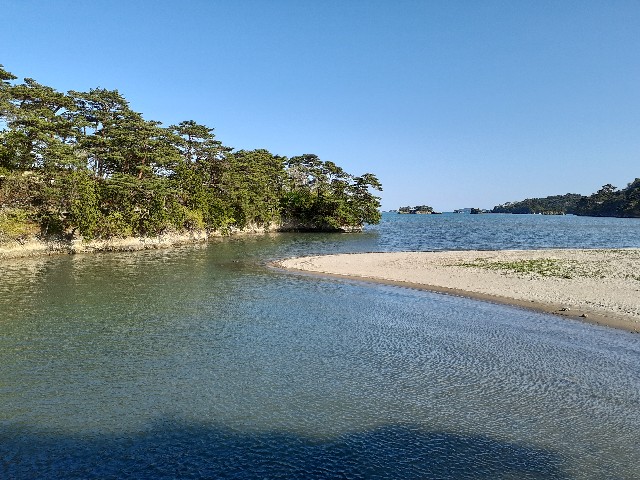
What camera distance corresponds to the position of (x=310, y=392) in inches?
514

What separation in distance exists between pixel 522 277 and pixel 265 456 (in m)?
29.0

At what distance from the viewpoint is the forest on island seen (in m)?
46.7


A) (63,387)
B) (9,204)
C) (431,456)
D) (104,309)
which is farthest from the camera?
(9,204)

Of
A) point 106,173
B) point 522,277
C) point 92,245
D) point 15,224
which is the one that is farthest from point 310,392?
point 106,173

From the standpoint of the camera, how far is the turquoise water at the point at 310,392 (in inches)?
371

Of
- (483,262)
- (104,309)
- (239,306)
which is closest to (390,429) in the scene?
(239,306)

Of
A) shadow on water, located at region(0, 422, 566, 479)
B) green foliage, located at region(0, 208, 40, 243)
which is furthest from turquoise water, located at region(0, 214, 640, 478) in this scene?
green foliage, located at region(0, 208, 40, 243)

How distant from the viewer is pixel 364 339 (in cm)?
1920

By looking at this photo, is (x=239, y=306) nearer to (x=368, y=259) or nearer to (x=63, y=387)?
(x=63, y=387)

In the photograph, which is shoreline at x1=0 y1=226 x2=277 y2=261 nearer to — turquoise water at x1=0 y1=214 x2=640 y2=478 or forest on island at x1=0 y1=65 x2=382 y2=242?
forest on island at x1=0 y1=65 x2=382 y2=242

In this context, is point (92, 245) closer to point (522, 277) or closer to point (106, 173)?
point (106, 173)

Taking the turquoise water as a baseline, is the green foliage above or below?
above

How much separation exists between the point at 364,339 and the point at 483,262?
89.1 feet

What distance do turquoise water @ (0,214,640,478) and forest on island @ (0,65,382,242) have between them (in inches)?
1072
